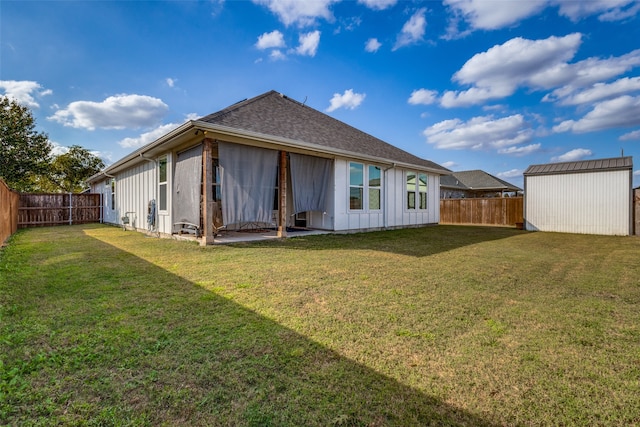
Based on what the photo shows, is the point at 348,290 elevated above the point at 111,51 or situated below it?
below

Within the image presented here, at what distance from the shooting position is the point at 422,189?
1298 cm

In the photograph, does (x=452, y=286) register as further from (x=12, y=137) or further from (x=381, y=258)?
(x=12, y=137)

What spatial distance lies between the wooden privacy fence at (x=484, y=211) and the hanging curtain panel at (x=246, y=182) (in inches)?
478

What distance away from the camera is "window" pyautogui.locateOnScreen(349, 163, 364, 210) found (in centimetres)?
979

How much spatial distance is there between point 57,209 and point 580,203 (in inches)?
940

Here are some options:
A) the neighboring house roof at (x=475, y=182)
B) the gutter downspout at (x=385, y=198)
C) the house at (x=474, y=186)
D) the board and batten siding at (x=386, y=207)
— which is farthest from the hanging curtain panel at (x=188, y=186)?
the house at (x=474, y=186)

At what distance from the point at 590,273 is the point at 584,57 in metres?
11.5

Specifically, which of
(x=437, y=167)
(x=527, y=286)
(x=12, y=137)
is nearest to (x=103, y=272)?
(x=527, y=286)

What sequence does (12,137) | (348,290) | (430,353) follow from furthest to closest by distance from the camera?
(12,137) → (348,290) → (430,353)

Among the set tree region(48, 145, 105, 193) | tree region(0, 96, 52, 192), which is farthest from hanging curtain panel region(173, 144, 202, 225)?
tree region(48, 145, 105, 193)

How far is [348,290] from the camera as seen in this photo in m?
3.52

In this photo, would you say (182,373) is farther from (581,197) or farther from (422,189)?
(581,197)

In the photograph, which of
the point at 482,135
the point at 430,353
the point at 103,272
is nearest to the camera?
the point at 430,353

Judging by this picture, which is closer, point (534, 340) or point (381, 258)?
point (534, 340)
